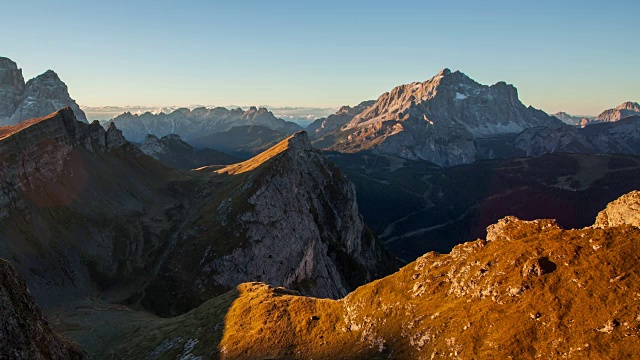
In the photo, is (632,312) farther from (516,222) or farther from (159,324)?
(159,324)

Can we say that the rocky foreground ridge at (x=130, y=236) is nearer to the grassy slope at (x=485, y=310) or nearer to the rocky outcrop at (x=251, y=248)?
the rocky outcrop at (x=251, y=248)

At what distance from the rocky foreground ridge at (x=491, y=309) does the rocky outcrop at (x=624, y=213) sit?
0.13 metres

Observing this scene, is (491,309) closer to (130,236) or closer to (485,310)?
(485,310)

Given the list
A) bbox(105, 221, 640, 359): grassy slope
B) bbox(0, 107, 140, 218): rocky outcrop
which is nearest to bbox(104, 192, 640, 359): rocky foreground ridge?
bbox(105, 221, 640, 359): grassy slope

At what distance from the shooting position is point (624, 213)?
156 ft

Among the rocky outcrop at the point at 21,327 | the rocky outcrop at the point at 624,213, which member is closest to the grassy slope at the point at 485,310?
the rocky outcrop at the point at 624,213

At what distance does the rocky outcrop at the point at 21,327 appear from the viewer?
4525cm

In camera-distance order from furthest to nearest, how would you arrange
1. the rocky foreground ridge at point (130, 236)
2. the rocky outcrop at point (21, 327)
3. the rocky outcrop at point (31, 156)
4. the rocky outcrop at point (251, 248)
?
the rocky outcrop at point (31, 156), the rocky outcrop at point (251, 248), the rocky foreground ridge at point (130, 236), the rocky outcrop at point (21, 327)

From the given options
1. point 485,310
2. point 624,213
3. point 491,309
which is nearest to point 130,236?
point 485,310

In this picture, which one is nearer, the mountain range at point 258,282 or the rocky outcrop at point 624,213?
the mountain range at point 258,282

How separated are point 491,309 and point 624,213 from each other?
1962cm

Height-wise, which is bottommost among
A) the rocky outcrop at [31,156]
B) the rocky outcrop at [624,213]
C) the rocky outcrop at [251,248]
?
the rocky outcrop at [251,248]

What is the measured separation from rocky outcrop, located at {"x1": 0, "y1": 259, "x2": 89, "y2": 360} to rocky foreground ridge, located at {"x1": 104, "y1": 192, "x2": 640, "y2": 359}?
83.5 feet

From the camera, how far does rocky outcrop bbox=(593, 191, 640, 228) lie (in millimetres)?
45984
